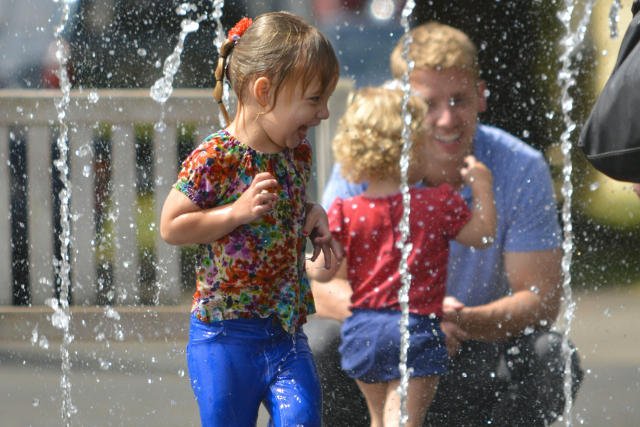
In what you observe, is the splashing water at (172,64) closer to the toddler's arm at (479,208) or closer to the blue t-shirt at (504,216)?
the blue t-shirt at (504,216)

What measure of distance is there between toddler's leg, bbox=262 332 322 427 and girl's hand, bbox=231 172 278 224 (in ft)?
0.94

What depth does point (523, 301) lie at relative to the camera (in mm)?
3373

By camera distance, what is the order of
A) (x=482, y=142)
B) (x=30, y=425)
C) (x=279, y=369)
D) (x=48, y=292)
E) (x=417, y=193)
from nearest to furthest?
(x=279, y=369), (x=417, y=193), (x=482, y=142), (x=30, y=425), (x=48, y=292)

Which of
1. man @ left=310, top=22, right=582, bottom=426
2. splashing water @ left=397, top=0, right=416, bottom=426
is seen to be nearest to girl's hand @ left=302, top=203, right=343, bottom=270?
splashing water @ left=397, top=0, right=416, bottom=426

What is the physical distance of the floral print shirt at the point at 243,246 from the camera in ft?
7.73

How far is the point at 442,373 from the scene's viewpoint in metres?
3.26

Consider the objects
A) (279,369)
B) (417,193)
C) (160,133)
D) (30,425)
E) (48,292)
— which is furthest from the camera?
(48,292)

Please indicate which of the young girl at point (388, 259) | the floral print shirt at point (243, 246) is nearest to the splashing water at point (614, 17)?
the young girl at point (388, 259)

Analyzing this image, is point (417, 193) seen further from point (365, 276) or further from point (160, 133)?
point (160, 133)

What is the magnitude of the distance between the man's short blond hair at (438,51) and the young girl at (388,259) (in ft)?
A: 0.72

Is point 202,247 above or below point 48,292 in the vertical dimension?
above

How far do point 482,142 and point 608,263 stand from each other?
529 mm

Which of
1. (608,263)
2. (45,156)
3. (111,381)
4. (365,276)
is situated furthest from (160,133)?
(608,263)

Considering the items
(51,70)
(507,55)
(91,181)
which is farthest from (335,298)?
(51,70)
